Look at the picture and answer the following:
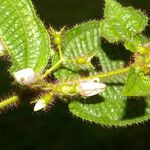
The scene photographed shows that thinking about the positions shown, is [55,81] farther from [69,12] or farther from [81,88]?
[69,12]

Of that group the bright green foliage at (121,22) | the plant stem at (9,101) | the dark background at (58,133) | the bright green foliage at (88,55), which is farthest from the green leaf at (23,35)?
the dark background at (58,133)

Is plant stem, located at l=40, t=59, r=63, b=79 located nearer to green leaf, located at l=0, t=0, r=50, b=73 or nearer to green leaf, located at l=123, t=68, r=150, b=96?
green leaf, located at l=0, t=0, r=50, b=73

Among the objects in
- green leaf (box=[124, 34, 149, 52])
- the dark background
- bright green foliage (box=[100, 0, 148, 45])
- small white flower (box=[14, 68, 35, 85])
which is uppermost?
the dark background

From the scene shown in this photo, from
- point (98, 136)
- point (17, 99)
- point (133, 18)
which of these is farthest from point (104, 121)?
point (98, 136)

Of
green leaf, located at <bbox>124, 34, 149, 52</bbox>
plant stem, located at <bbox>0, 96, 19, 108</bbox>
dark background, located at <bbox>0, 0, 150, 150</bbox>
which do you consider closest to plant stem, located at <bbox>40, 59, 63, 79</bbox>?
plant stem, located at <bbox>0, 96, 19, 108</bbox>

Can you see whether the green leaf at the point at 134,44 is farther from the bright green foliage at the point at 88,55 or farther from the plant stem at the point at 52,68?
the plant stem at the point at 52,68

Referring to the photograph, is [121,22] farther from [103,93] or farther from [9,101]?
[9,101]
